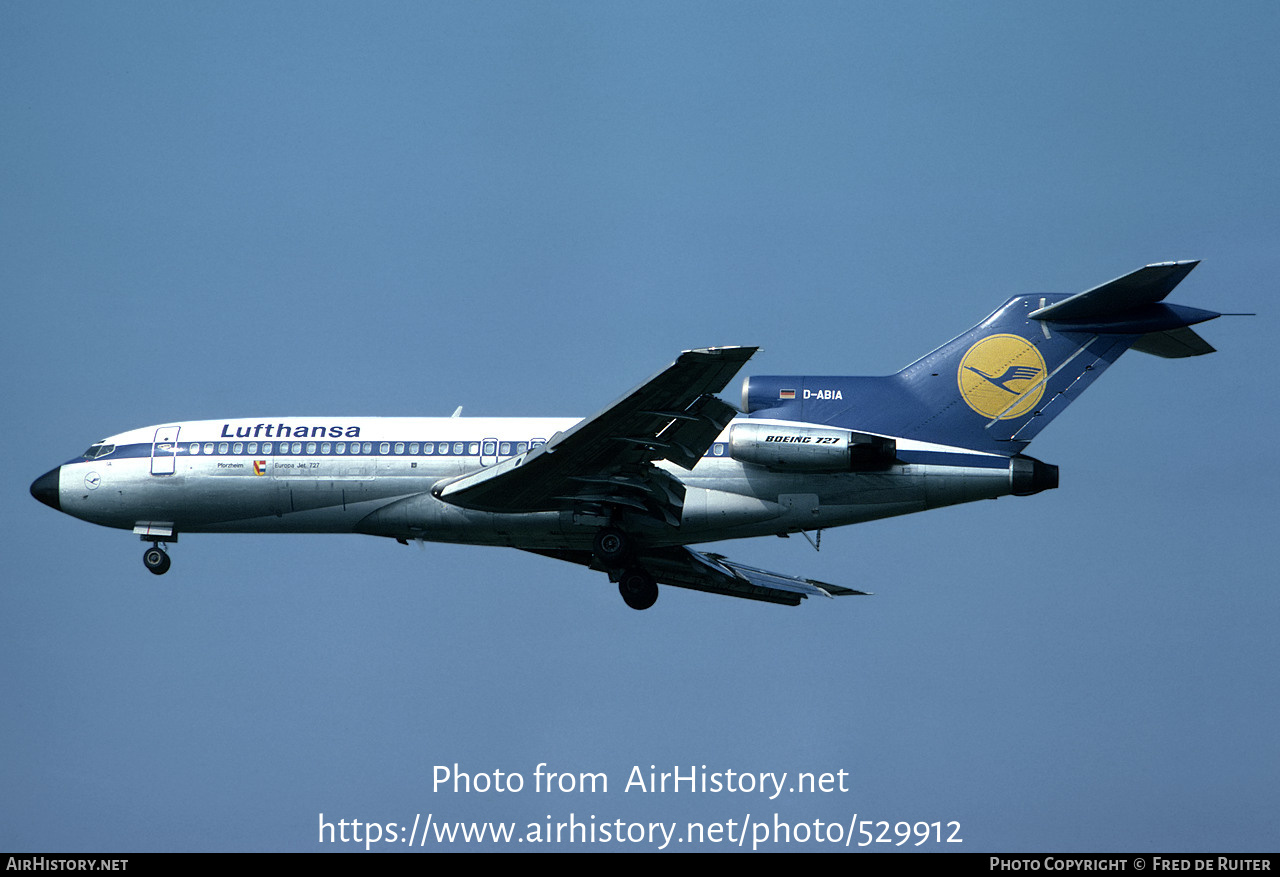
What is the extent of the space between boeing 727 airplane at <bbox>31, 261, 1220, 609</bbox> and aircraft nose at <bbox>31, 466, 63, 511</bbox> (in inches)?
58.5

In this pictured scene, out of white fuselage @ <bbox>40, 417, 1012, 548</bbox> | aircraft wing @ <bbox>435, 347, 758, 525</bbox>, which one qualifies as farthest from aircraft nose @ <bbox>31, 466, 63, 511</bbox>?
aircraft wing @ <bbox>435, 347, 758, 525</bbox>

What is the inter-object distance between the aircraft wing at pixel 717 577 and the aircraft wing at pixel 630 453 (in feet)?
12.4

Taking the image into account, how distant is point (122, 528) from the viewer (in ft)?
104

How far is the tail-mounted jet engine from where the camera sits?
27.5 metres

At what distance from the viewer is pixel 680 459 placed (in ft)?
88.6

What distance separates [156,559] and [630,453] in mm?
11471

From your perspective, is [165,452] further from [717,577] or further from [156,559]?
[717,577]

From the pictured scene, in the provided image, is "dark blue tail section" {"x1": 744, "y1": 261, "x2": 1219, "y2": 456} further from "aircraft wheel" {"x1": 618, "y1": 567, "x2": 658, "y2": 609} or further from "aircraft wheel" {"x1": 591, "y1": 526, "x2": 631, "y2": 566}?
"aircraft wheel" {"x1": 618, "y1": 567, "x2": 658, "y2": 609}

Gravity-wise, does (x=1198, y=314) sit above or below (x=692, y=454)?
above

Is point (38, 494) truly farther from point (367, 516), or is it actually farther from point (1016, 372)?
point (1016, 372)

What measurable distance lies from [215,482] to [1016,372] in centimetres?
1645

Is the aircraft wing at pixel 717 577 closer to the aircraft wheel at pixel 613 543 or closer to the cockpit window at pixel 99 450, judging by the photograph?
the aircraft wheel at pixel 613 543

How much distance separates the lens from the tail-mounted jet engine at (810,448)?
90.4 ft

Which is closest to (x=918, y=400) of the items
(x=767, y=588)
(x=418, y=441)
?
(x=767, y=588)
